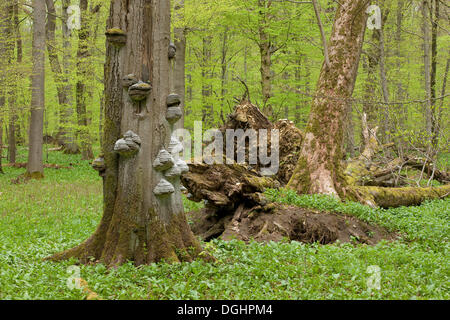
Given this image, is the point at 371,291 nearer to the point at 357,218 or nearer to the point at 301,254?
the point at 301,254

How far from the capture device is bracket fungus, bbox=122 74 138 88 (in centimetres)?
472

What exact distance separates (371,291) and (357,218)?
12.8ft

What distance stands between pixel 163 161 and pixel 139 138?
0.43 metres

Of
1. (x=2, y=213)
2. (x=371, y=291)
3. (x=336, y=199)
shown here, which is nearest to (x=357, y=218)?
(x=336, y=199)

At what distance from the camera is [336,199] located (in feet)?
27.8

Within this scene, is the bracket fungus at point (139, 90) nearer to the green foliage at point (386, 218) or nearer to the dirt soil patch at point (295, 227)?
the dirt soil patch at point (295, 227)

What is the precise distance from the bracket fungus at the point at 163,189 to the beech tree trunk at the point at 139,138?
13 millimetres

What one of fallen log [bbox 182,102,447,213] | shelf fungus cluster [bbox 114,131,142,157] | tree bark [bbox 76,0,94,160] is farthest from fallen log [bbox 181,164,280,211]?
tree bark [bbox 76,0,94,160]

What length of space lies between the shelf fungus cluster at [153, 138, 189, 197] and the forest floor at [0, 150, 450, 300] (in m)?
0.98


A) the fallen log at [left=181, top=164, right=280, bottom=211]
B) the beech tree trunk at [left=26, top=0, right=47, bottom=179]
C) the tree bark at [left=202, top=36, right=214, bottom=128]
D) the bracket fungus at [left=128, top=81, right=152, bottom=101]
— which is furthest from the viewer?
the tree bark at [left=202, top=36, right=214, bottom=128]

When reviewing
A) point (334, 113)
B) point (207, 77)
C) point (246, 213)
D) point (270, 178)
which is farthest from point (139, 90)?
point (207, 77)

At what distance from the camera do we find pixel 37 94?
15586mm

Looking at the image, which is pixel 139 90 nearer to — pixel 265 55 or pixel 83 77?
pixel 265 55

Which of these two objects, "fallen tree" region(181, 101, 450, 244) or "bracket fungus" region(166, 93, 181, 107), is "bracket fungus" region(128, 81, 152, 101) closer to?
"bracket fungus" region(166, 93, 181, 107)
